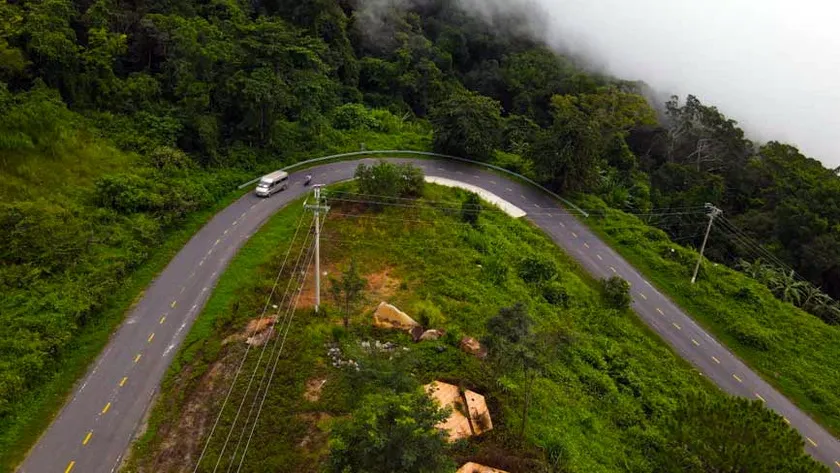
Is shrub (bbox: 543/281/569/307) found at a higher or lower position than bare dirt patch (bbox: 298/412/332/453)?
higher

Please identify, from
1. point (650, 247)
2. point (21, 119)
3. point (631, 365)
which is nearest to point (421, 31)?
point (650, 247)

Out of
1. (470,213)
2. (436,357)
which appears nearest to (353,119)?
(470,213)

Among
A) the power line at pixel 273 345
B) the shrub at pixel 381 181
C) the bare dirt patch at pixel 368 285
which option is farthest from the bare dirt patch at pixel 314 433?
the shrub at pixel 381 181

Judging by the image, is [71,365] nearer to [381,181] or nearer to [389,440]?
[389,440]

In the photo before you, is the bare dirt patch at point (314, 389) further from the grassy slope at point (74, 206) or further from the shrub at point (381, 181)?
the shrub at point (381, 181)

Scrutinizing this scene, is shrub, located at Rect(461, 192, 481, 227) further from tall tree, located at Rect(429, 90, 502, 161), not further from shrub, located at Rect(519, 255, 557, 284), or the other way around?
tall tree, located at Rect(429, 90, 502, 161)

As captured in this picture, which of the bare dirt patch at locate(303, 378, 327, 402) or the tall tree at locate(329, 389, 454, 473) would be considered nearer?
the tall tree at locate(329, 389, 454, 473)

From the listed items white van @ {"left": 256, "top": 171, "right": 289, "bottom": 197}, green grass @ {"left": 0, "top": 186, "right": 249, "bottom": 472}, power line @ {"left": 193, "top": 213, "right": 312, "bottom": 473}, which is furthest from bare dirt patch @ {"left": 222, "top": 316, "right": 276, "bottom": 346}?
white van @ {"left": 256, "top": 171, "right": 289, "bottom": 197}

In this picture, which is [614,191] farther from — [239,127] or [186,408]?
[186,408]
